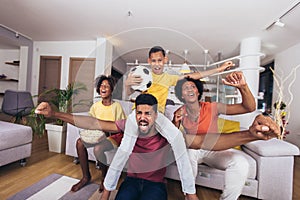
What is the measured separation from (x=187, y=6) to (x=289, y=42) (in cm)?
231

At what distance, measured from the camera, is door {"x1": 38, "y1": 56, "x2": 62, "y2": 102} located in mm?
4496

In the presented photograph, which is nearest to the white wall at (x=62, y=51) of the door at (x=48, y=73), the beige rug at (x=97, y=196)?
the door at (x=48, y=73)

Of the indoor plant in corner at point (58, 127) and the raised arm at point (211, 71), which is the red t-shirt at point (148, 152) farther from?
the indoor plant in corner at point (58, 127)

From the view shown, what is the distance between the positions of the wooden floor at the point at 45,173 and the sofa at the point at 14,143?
0.40ft

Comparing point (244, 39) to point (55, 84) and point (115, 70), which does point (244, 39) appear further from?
point (55, 84)

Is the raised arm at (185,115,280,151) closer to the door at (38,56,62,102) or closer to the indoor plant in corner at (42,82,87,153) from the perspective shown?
the indoor plant in corner at (42,82,87,153)

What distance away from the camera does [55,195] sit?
4.37 ft

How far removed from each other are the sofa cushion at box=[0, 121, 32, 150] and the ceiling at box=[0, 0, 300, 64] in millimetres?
1256

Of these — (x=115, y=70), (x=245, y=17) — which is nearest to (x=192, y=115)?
(x=115, y=70)

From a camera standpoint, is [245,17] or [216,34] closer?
[245,17]

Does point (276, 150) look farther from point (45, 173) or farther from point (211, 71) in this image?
point (45, 173)

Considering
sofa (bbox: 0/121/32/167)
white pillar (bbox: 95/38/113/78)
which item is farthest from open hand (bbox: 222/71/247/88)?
sofa (bbox: 0/121/32/167)

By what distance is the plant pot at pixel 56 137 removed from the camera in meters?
2.17

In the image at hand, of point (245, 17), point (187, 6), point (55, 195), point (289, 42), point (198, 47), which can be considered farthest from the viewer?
point (289, 42)
